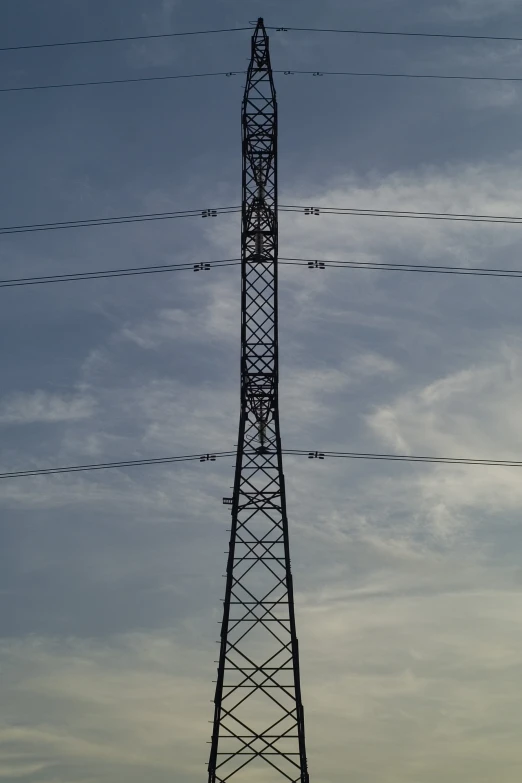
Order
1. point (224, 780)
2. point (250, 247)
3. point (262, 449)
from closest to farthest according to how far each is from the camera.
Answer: point (224, 780), point (262, 449), point (250, 247)

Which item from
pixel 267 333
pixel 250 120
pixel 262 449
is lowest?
pixel 262 449

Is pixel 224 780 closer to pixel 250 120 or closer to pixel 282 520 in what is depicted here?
pixel 282 520

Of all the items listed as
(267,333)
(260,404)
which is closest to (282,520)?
(260,404)

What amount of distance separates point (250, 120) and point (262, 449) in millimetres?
18283

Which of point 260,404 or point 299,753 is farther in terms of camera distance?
point 260,404

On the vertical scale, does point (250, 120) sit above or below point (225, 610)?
above

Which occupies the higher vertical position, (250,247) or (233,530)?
(250,247)

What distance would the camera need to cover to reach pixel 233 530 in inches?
2213

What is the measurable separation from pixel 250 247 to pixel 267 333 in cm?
475

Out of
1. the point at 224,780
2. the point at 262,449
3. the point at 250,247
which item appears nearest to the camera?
the point at 224,780

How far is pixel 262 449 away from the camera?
57.7 meters

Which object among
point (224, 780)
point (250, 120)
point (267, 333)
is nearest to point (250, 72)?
point (250, 120)

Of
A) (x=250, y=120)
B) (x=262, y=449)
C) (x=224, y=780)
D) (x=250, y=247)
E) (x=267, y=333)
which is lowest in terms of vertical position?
(x=224, y=780)

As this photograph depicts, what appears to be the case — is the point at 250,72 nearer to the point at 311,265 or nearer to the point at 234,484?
the point at 311,265
